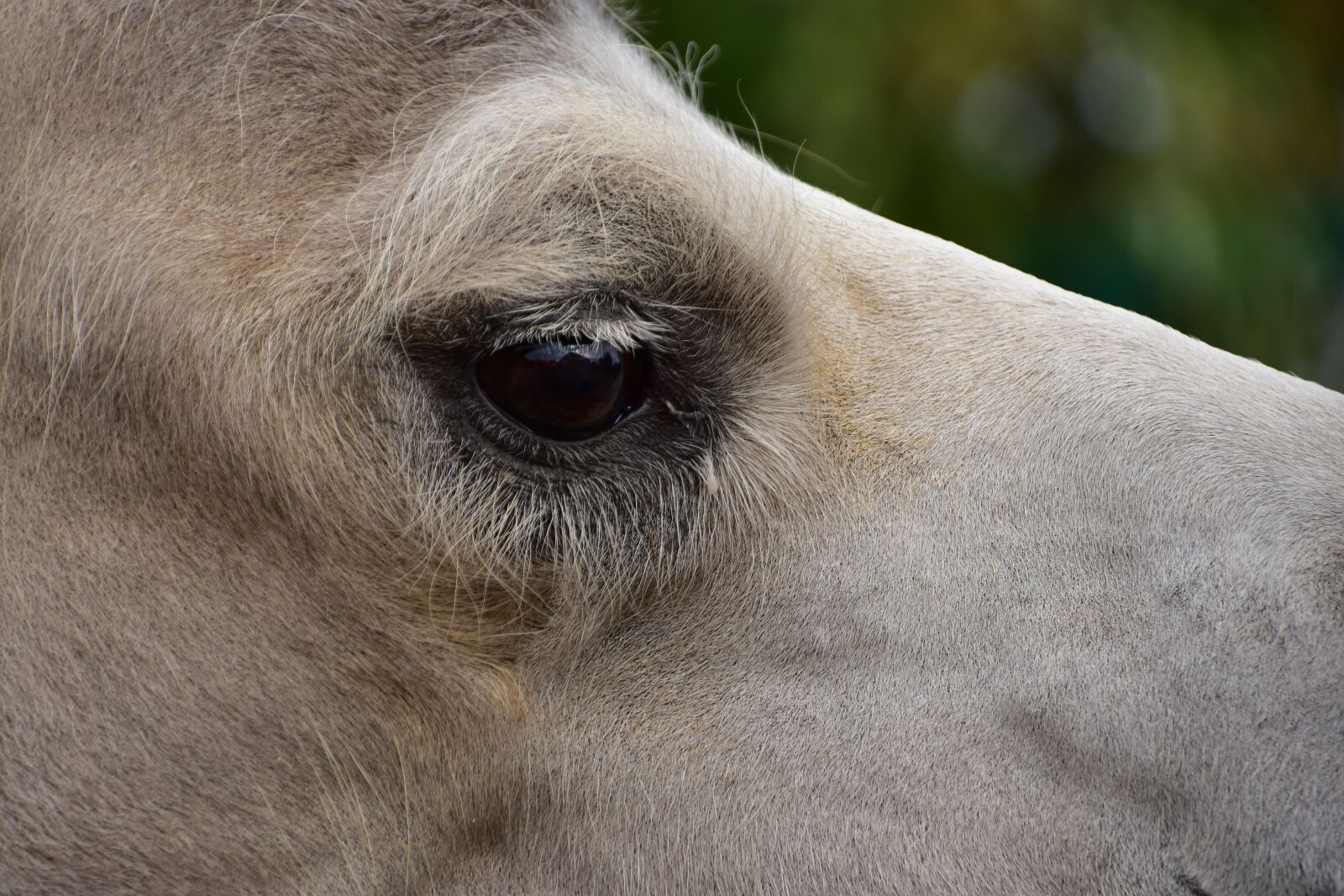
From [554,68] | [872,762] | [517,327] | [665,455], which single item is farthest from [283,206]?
[872,762]

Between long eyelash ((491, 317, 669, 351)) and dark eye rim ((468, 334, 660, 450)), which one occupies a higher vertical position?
long eyelash ((491, 317, 669, 351))

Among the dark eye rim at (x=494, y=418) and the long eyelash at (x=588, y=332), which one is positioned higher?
the long eyelash at (x=588, y=332)

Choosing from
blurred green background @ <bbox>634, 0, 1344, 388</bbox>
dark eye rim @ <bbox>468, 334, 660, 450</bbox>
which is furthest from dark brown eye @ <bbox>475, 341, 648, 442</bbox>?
blurred green background @ <bbox>634, 0, 1344, 388</bbox>

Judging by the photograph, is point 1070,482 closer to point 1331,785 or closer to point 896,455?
point 896,455

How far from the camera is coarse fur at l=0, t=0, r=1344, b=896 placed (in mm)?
1466

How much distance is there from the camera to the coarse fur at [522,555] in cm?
147

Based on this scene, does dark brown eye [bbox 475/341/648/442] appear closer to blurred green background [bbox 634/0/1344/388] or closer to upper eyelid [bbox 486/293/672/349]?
upper eyelid [bbox 486/293/672/349]

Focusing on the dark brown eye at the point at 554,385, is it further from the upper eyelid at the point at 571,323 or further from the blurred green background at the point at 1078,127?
the blurred green background at the point at 1078,127

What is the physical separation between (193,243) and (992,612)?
47.2 inches

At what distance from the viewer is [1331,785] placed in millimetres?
1468

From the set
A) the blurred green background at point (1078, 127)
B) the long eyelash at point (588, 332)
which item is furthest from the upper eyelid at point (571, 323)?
the blurred green background at point (1078, 127)

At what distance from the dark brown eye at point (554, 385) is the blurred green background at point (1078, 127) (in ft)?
12.5

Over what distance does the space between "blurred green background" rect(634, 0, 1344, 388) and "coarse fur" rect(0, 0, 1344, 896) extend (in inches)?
146

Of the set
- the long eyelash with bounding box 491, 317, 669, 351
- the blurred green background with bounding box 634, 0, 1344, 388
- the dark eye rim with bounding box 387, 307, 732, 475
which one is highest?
the long eyelash with bounding box 491, 317, 669, 351
